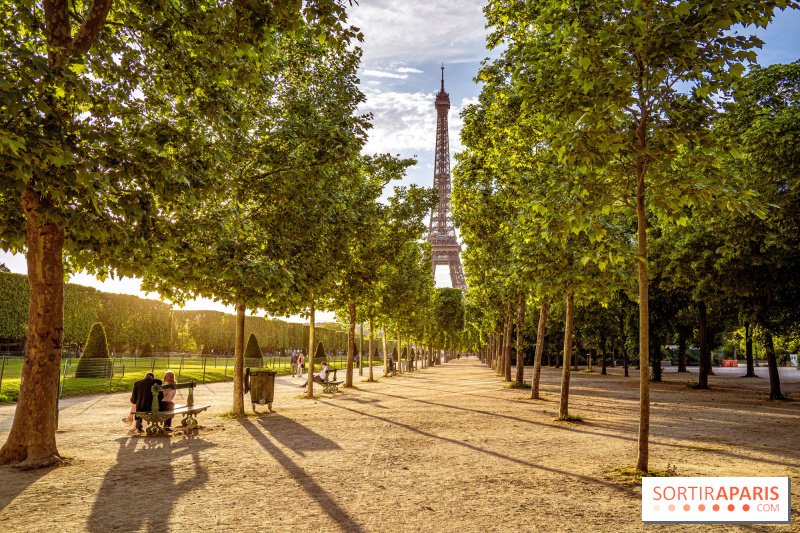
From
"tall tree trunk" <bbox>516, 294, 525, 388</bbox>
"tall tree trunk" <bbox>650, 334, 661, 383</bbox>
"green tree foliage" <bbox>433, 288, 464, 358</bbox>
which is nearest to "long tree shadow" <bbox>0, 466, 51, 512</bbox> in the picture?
"tall tree trunk" <bbox>516, 294, 525, 388</bbox>

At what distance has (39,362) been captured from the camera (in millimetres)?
7805

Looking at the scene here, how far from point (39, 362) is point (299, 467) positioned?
4438 millimetres

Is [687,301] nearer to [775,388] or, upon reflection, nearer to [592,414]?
[775,388]

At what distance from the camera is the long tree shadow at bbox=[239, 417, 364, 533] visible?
18.4 ft

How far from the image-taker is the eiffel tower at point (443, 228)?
95750mm

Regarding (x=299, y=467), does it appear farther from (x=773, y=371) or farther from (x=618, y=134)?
(x=773, y=371)

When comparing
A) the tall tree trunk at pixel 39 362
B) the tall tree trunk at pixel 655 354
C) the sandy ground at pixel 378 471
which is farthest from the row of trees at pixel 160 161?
the tall tree trunk at pixel 655 354

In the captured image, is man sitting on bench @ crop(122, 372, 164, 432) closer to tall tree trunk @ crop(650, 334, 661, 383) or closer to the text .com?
the text .com

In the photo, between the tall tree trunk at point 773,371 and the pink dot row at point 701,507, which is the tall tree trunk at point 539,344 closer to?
the tall tree trunk at point 773,371

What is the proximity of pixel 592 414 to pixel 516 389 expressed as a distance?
960cm

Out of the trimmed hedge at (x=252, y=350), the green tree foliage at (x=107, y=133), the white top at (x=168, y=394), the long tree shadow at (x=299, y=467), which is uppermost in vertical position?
the green tree foliage at (x=107, y=133)

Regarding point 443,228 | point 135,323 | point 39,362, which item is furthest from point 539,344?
point 443,228

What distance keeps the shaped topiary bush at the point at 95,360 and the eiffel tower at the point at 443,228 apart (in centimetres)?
6728

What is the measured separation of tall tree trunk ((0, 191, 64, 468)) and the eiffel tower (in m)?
82.1
